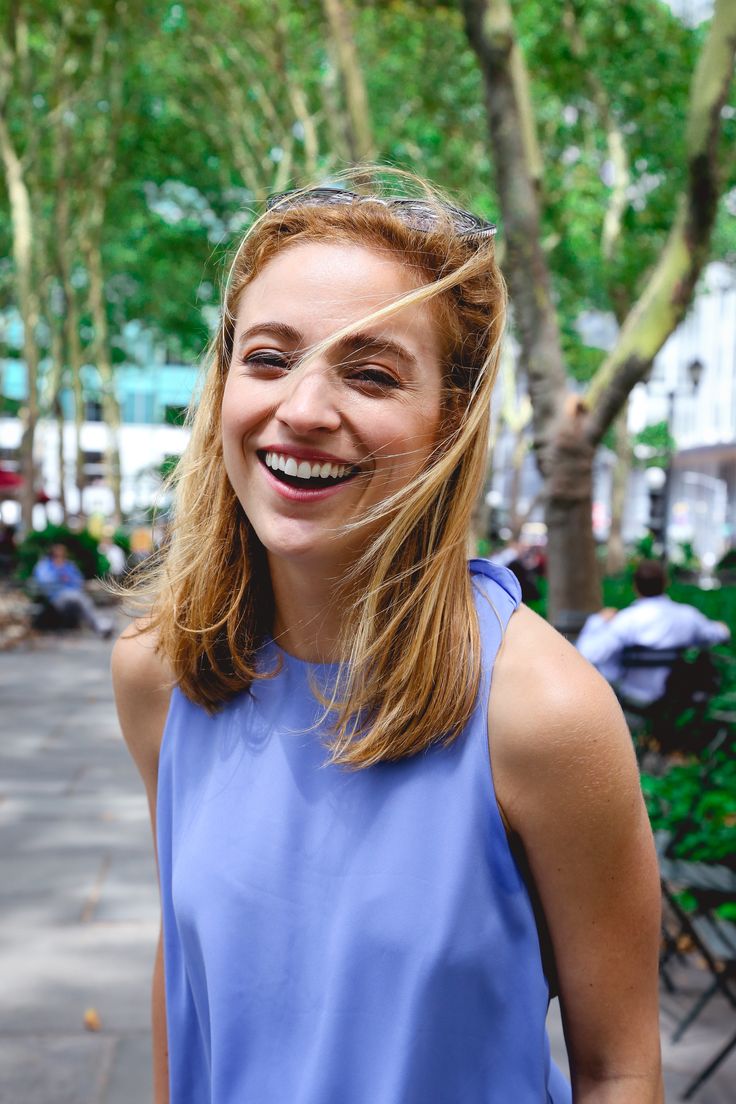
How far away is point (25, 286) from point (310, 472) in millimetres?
18572

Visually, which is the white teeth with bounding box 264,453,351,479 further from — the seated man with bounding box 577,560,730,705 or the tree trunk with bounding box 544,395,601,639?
the seated man with bounding box 577,560,730,705

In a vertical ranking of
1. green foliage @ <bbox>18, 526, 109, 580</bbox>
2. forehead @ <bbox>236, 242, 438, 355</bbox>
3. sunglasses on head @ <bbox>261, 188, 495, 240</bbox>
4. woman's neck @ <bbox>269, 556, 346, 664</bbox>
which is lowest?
green foliage @ <bbox>18, 526, 109, 580</bbox>

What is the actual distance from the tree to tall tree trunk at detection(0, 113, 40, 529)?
504 inches

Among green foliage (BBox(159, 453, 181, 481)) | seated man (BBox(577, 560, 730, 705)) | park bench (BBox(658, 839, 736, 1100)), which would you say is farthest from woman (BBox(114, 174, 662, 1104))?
seated man (BBox(577, 560, 730, 705))

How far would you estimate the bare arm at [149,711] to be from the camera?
5.04ft

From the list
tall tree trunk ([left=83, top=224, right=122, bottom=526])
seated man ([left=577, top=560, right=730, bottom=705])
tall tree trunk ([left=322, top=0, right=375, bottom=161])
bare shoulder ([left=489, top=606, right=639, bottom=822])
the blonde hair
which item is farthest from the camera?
tall tree trunk ([left=83, top=224, right=122, bottom=526])

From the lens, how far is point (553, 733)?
3.87ft

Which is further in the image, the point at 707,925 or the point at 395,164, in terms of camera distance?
the point at 707,925

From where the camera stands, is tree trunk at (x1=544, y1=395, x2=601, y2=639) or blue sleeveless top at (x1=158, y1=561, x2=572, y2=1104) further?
tree trunk at (x1=544, y1=395, x2=601, y2=639)

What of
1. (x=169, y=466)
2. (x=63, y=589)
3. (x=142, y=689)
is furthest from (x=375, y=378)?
(x=63, y=589)

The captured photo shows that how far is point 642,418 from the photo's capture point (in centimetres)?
5519

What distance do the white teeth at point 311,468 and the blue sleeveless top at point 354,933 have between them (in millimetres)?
209

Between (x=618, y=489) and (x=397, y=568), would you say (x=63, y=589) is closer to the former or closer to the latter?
(x=618, y=489)

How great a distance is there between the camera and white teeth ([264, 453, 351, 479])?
1.33 metres
